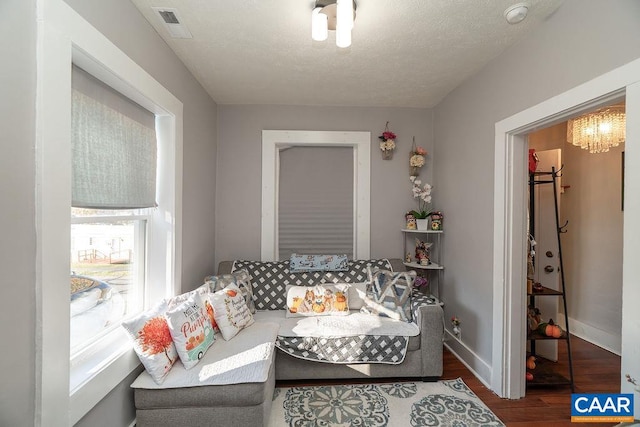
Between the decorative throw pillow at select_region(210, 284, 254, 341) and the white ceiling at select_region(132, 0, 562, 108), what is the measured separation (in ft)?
5.96

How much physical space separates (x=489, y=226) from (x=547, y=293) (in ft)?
2.27

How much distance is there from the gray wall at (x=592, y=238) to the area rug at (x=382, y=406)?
1910 millimetres

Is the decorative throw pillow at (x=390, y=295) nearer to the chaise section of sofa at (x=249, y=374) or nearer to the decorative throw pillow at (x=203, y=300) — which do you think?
the chaise section of sofa at (x=249, y=374)

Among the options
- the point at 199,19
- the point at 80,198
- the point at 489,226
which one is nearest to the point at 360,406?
the point at 489,226

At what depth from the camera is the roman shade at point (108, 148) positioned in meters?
1.45

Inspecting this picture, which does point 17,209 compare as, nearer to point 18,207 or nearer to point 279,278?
point 18,207

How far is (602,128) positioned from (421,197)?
160cm

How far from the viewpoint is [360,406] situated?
214 cm

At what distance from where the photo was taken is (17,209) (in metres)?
1.06

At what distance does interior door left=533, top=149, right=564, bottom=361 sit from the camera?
274cm

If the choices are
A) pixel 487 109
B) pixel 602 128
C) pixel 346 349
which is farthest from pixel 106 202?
pixel 602 128

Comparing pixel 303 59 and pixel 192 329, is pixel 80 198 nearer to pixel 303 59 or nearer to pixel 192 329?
pixel 192 329

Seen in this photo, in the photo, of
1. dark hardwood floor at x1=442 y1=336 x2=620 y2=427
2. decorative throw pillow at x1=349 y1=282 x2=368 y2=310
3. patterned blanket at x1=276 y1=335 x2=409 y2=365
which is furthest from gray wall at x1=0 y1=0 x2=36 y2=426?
dark hardwood floor at x1=442 y1=336 x2=620 y2=427

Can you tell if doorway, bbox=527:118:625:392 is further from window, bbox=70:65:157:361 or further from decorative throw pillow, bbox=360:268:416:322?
window, bbox=70:65:157:361
